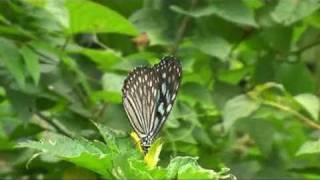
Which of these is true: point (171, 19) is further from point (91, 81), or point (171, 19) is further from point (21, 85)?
point (21, 85)

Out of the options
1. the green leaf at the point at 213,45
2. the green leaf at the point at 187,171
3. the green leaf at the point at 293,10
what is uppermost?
the green leaf at the point at 293,10

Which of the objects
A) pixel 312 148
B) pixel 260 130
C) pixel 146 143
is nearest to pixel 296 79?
pixel 260 130

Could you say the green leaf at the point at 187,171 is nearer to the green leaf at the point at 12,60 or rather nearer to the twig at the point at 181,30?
the green leaf at the point at 12,60

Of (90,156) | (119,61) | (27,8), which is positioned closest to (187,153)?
(119,61)

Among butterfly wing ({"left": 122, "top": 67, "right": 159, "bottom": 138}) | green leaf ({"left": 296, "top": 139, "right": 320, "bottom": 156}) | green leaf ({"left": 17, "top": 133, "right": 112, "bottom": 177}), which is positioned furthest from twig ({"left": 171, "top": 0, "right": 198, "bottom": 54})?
green leaf ({"left": 17, "top": 133, "right": 112, "bottom": 177})

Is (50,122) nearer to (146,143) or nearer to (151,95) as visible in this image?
(151,95)

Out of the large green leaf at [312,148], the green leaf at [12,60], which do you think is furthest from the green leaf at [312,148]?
→ the green leaf at [12,60]

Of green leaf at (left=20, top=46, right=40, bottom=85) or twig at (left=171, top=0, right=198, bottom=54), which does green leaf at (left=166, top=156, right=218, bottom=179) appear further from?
twig at (left=171, top=0, right=198, bottom=54)
